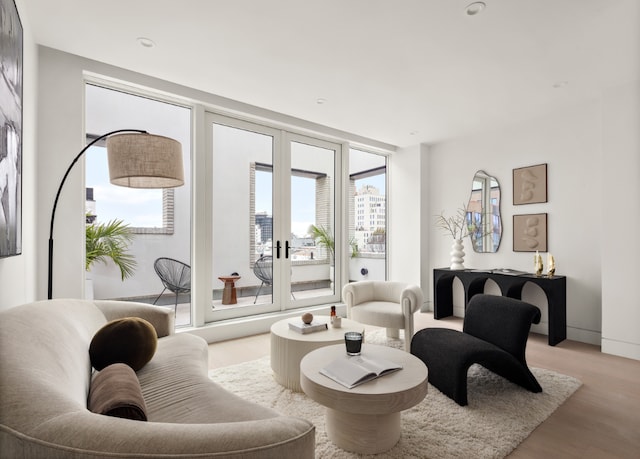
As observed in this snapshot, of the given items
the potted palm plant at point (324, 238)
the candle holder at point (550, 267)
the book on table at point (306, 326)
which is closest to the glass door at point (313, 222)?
the potted palm plant at point (324, 238)

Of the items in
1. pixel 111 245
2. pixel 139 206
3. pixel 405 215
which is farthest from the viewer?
pixel 405 215

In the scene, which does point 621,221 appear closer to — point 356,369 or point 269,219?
point 356,369

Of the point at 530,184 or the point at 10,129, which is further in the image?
the point at 530,184

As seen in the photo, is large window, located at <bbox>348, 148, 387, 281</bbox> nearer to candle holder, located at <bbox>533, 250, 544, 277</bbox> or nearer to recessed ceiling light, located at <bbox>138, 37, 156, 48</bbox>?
candle holder, located at <bbox>533, 250, 544, 277</bbox>

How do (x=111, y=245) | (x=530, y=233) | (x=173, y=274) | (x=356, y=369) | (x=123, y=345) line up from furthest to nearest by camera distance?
(x=530, y=233) → (x=173, y=274) → (x=111, y=245) → (x=356, y=369) → (x=123, y=345)

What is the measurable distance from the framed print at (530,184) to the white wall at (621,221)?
29.5 inches

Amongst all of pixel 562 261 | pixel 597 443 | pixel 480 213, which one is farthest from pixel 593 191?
pixel 597 443

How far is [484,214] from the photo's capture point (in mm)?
4844

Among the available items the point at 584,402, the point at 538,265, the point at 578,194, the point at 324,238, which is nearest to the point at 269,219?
the point at 324,238

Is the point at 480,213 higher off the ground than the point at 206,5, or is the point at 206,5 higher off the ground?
the point at 206,5

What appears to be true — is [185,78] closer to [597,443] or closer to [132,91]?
[132,91]

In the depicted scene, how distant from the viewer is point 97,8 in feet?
7.54

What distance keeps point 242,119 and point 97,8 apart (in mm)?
1943

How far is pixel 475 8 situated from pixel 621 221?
2.62 metres
